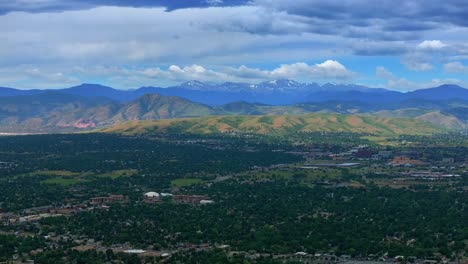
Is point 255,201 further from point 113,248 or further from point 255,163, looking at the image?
point 255,163

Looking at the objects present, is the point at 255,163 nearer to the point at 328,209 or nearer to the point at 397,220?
the point at 328,209

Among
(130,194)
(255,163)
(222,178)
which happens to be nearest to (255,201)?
(130,194)

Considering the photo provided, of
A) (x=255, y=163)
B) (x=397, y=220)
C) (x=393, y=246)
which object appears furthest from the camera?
(x=255, y=163)

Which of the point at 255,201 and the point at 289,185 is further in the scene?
the point at 289,185

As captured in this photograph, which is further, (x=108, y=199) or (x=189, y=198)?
(x=189, y=198)

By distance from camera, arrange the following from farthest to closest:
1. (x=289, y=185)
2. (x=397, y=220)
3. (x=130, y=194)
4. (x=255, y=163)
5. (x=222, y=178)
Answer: (x=255, y=163) < (x=222, y=178) < (x=289, y=185) < (x=130, y=194) < (x=397, y=220)

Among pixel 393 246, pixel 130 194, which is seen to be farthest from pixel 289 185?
pixel 393 246

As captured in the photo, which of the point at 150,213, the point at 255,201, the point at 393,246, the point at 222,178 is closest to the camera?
the point at 393,246

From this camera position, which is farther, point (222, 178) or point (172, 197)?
point (222, 178)

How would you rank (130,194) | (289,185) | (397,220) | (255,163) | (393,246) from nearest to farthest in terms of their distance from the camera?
(393,246) < (397,220) < (130,194) < (289,185) < (255,163)
